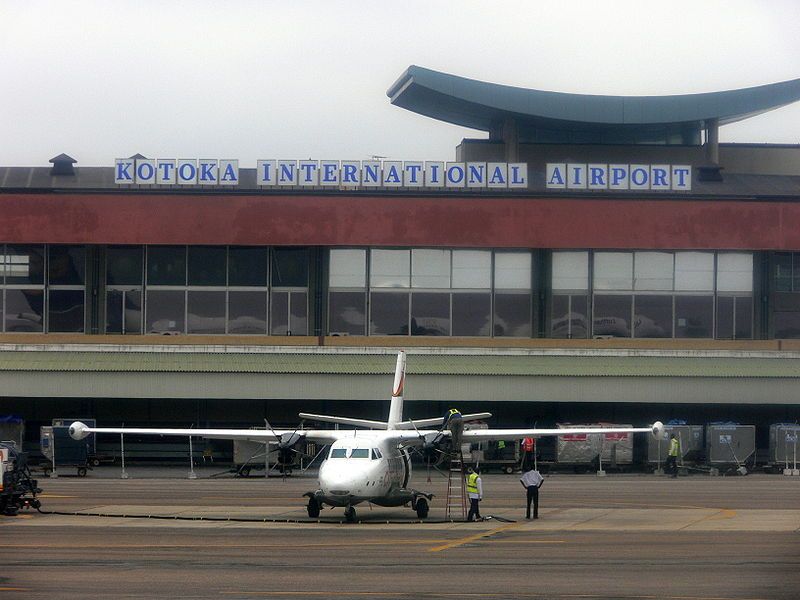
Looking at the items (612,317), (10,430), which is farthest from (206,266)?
(612,317)

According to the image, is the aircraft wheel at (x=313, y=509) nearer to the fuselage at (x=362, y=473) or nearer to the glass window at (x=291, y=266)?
the fuselage at (x=362, y=473)

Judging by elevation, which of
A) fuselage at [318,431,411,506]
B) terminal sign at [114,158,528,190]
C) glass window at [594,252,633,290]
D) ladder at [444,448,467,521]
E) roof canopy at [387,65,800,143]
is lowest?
ladder at [444,448,467,521]

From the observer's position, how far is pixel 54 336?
78.0m

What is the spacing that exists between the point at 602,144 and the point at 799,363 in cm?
2436

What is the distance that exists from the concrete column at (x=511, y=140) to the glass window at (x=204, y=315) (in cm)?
2567

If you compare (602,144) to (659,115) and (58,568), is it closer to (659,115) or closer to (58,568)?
(659,115)

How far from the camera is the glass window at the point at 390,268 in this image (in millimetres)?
80562

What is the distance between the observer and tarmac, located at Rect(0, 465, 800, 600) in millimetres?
29172

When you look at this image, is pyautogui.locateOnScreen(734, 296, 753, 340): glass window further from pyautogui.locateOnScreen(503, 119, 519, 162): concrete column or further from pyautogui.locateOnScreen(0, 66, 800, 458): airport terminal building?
pyautogui.locateOnScreen(503, 119, 519, 162): concrete column

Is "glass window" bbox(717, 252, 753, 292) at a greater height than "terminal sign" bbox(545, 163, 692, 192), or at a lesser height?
lesser

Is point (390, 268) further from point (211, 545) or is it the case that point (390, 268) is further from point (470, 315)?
point (211, 545)

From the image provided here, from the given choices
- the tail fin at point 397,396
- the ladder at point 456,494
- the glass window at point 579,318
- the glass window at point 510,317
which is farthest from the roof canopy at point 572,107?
the tail fin at point 397,396

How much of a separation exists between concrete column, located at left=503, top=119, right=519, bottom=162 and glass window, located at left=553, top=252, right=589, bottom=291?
13.2 meters

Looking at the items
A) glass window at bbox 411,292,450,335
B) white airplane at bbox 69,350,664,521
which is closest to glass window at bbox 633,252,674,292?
glass window at bbox 411,292,450,335
